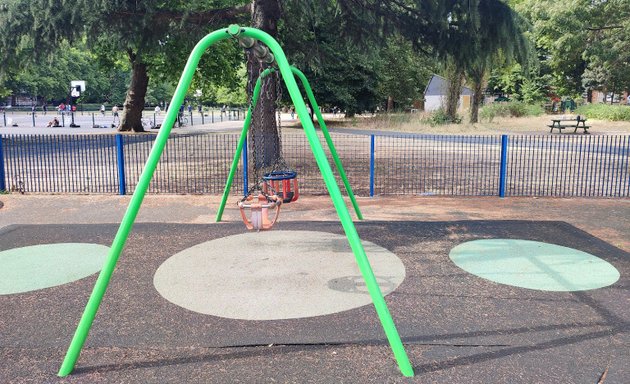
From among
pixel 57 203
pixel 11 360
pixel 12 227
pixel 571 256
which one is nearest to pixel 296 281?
pixel 11 360

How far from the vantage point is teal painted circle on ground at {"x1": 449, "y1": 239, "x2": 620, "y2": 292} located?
4852mm

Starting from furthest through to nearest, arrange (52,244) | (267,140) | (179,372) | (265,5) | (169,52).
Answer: (169,52)
(267,140)
(265,5)
(52,244)
(179,372)

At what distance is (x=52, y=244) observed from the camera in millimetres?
6320

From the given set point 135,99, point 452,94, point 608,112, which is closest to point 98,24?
point 135,99

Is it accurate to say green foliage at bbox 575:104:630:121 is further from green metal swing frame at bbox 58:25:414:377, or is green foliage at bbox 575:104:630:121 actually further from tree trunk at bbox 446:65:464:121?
green metal swing frame at bbox 58:25:414:377

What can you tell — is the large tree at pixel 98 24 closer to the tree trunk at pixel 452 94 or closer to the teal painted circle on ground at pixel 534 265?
the teal painted circle on ground at pixel 534 265

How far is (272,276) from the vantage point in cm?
502

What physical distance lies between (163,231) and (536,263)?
468 centimetres

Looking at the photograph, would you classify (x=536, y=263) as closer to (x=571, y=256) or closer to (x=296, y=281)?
(x=571, y=256)

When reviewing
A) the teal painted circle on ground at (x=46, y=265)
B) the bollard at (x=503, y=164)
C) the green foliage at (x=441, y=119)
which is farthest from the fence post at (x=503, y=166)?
the green foliage at (x=441, y=119)

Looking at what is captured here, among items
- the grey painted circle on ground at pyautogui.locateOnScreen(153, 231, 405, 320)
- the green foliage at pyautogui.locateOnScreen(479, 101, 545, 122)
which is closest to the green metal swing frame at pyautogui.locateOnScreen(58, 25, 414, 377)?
the grey painted circle on ground at pyautogui.locateOnScreen(153, 231, 405, 320)

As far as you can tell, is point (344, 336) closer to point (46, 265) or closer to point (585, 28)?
point (46, 265)

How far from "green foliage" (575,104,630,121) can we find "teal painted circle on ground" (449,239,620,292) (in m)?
30.9

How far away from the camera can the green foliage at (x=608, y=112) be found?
32062 millimetres
